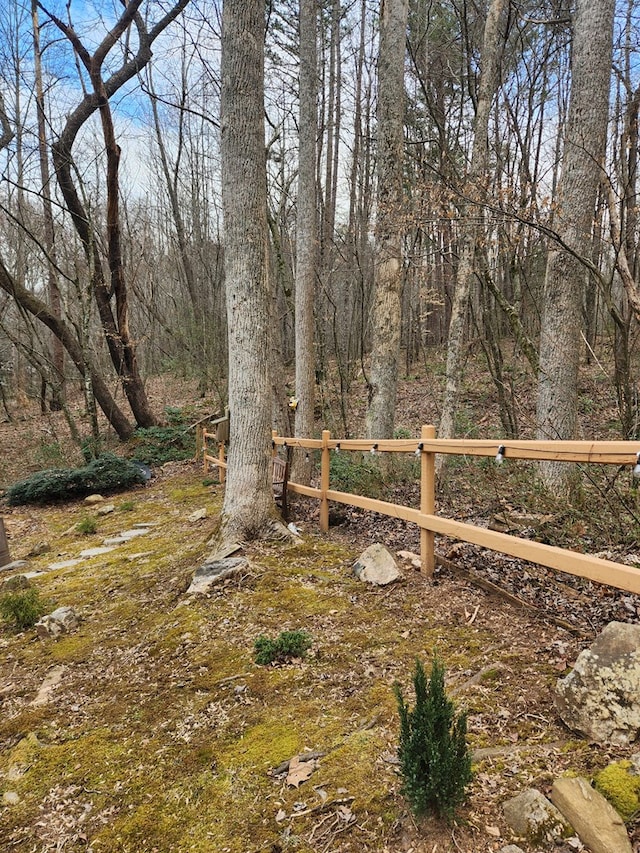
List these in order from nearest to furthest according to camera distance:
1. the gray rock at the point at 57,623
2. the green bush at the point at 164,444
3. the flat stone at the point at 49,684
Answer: the flat stone at the point at 49,684, the gray rock at the point at 57,623, the green bush at the point at 164,444

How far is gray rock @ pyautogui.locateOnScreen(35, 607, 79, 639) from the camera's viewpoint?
11.9 ft

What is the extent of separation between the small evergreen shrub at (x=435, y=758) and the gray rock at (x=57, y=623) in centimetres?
311

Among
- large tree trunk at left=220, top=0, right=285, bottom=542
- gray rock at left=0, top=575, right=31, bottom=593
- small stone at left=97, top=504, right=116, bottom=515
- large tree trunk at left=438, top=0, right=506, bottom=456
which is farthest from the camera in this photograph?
small stone at left=97, top=504, right=116, bottom=515

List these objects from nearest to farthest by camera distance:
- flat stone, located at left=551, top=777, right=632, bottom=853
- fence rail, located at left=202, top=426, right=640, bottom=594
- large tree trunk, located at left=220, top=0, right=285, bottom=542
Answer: flat stone, located at left=551, top=777, right=632, bottom=853
fence rail, located at left=202, top=426, right=640, bottom=594
large tree trunk, located at left=220, top=0, right=285, bottom=542

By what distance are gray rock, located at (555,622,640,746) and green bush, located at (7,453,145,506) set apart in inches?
367

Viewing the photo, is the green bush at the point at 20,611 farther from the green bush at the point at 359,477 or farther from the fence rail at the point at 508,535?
the green bush at the point at 359,477

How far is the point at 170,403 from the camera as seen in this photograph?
16.1 meters

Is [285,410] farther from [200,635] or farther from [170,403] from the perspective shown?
[170,403]

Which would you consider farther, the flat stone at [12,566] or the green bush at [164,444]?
the green bush at [164,444]

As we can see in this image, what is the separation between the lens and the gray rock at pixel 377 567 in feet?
12.0

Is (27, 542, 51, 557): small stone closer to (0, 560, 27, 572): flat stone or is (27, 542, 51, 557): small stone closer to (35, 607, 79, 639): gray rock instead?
(0, 560, 27, 572): flat stone

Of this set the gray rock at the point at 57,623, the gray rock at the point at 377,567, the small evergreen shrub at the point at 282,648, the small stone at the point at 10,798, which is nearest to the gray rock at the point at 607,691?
the small evergreen shrub at the point at 282,648

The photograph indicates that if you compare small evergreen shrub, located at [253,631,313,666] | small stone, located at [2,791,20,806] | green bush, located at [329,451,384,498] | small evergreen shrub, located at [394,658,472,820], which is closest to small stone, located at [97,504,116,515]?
green bush, located at [329,451,384,498]

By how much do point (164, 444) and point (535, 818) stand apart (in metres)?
11.9
